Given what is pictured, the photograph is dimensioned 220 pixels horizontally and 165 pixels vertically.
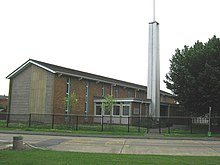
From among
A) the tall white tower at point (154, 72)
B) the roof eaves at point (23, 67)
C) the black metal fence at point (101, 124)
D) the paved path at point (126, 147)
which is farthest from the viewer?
the tall white tower at point (154, 72)

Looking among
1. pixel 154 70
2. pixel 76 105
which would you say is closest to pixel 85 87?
pixel 76 105

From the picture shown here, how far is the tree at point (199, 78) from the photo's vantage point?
30130 millimetres

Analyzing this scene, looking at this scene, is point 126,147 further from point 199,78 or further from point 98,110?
point 98,110

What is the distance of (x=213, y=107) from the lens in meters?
31.7

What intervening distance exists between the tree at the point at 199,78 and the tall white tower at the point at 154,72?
9530 millimetres

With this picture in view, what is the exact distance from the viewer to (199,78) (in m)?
30.6

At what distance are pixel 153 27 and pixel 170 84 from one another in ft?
39.9

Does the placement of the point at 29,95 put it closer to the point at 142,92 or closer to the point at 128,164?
the point at 142,92

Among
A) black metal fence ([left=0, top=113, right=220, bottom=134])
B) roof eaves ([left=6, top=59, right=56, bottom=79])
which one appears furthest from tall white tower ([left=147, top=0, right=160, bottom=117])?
roof eaves ([left=6, top=59, right=56, bottom=79])

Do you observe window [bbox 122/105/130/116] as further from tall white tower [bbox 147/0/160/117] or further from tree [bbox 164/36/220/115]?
tree [bbox 164/36/220/115]

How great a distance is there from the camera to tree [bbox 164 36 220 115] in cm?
3013

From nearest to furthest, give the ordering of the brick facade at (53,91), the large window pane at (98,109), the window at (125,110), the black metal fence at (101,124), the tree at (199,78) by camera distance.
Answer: the tree at (199,78)
the black metal fence at (101,124)
the brick facade at (53,91)
the window at (125,110)
the large window pane at (98,109)

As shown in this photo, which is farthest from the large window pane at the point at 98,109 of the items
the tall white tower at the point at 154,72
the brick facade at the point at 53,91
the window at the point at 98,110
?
the tall white tower at the point at 154,72

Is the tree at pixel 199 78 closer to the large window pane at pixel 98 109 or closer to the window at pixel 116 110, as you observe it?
the window at pixel 116 110
